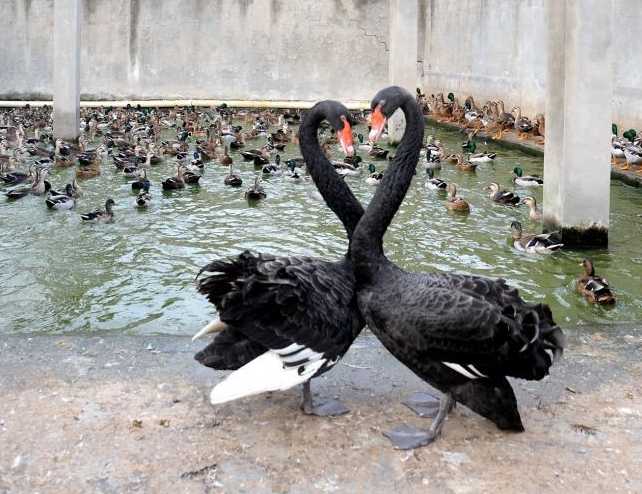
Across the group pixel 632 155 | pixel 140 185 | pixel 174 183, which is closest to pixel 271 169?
pixel 174 183

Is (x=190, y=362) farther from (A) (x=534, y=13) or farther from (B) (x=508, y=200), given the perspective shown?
(A) (x=534, y=13)

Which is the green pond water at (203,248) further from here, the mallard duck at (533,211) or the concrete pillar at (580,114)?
the concrete pillar at (580,114)

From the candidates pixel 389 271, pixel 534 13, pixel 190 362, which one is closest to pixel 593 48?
pixel 389 271

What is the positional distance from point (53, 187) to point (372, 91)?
14724 mm

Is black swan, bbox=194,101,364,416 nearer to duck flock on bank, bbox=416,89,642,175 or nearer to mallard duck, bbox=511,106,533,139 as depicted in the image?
duck flock on bank, bbox=416,89,642,175

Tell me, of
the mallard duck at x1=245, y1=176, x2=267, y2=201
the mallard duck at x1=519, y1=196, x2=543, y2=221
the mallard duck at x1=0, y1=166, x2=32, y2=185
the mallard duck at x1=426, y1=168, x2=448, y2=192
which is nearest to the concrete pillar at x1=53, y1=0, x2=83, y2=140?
the mallard duck at x1=0, y1=166, x2=32, y2=185

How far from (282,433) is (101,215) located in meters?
6.77

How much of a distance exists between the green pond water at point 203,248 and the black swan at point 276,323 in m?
1.88

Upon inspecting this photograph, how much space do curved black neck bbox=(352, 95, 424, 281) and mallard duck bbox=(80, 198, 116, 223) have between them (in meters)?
6.37

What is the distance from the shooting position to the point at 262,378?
3719 millimetres

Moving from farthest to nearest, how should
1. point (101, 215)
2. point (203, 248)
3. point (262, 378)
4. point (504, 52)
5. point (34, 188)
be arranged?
1. point (504, 52)
2. point (34, 188)
3. point (101, 215)
4. point (203, 248)
5. point (262, 378)

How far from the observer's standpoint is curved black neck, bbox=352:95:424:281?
4.19m

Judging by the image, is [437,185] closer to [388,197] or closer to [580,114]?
[580,114]

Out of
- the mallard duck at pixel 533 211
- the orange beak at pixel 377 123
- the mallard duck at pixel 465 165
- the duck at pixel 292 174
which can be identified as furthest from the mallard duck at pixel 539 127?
the orange beak at pixel 377 123
